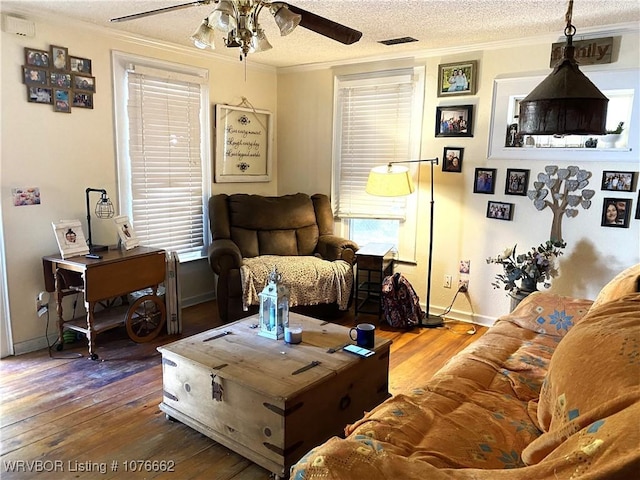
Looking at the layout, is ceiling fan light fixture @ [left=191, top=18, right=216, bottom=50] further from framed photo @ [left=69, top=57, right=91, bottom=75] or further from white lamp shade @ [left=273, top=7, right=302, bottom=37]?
framed photo @ [left=69, top=57, right=91, bottom=75]

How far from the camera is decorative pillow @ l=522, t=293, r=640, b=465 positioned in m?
1.06

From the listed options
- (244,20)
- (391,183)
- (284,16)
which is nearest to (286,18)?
(284,16)

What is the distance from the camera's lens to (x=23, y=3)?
9.66 ft

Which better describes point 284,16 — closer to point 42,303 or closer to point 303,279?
point 303,279

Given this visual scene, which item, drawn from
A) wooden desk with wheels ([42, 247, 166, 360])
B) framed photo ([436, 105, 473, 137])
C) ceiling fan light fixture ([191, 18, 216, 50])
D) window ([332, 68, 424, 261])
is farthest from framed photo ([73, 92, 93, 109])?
framed photo ([436, 105, 473, 137])

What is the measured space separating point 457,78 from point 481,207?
1.07 metres

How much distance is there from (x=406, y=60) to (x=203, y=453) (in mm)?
3460

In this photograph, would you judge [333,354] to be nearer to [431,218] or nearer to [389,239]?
[431,218]

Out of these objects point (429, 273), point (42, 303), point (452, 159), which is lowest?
point (42, 303)

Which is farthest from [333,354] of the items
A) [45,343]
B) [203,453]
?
[45,343]

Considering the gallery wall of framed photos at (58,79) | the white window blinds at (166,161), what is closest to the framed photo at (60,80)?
the gallery wall of framed photos at (58,79)

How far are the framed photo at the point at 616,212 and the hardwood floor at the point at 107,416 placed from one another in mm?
1339

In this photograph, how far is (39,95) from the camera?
318cm

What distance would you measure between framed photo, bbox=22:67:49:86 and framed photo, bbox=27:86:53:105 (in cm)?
4
